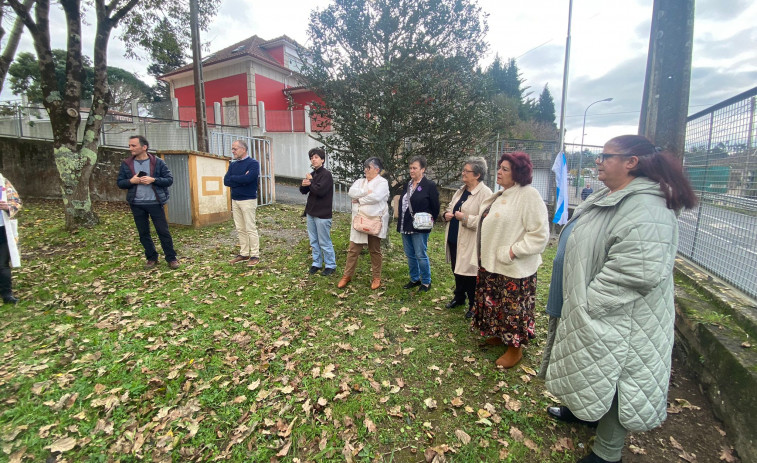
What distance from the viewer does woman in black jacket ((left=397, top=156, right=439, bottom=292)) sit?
483cm

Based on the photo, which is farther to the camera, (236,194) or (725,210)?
(236,194)

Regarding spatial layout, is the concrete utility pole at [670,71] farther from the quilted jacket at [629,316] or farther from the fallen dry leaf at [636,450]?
the fallen dry leaf at [636,450]

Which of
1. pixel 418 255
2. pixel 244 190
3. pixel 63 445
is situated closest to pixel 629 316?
pixel 418 255

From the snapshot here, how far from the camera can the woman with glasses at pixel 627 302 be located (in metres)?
1.93

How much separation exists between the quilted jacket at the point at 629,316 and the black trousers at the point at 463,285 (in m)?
2.21

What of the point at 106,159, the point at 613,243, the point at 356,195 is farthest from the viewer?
the point at 106,159

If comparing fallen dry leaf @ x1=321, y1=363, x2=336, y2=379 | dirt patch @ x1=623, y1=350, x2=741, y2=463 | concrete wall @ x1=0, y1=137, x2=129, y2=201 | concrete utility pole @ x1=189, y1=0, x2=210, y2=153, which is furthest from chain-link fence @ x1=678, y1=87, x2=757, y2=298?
concrete wall @ x1=0, y1=137, x2=129, y2=201

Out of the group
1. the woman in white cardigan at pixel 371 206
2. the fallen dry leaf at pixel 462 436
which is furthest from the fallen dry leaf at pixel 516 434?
the woman in white cardigan at pixel 371 206

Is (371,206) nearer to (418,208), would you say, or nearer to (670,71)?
(418,208)

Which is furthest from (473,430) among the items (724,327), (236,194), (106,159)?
(106,159)

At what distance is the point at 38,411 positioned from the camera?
2.76 meters

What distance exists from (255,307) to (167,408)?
1753 millimetres

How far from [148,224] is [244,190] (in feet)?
5.10

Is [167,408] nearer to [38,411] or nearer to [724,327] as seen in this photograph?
[38,411]
